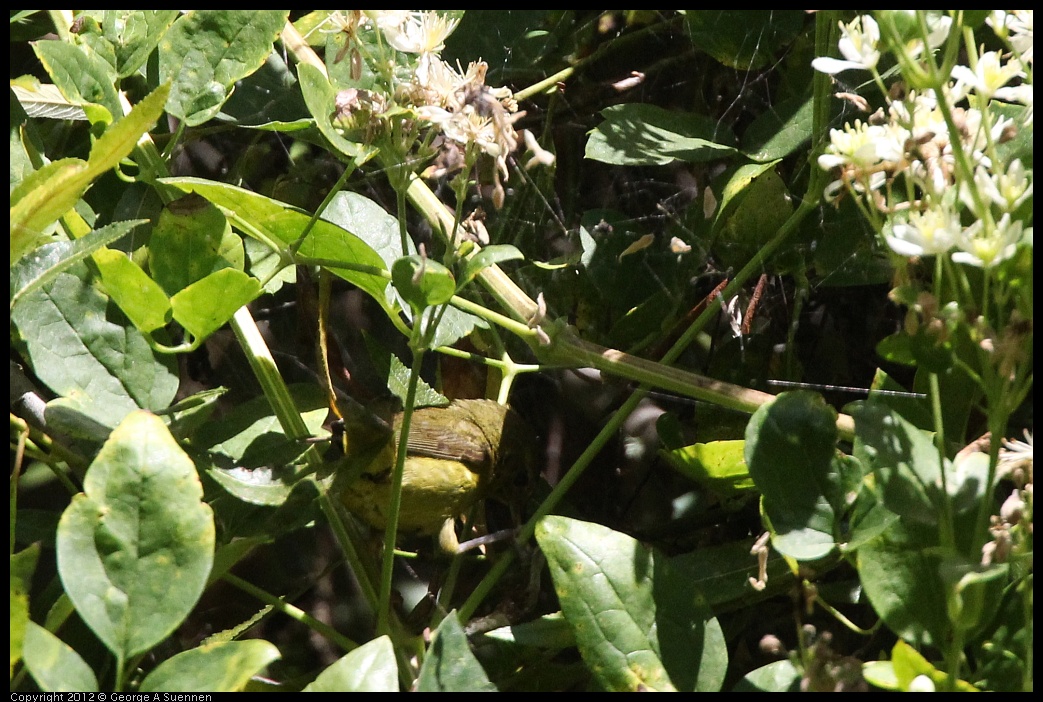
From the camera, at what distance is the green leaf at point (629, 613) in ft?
1.55

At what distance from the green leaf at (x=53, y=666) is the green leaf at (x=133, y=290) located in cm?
20

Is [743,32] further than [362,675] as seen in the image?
Yes

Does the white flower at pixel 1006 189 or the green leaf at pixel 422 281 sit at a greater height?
the white flower at pixel 1006 189

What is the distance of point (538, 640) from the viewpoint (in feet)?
1.87

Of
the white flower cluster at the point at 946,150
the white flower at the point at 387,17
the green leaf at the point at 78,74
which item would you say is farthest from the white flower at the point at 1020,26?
the green leaf at the point at 78,74

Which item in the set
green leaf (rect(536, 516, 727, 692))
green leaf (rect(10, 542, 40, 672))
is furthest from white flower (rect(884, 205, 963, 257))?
green leaf (rect(10, 542, 40, 672))

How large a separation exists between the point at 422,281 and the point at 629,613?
21 cm

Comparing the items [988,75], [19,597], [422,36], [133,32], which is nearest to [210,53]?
[133,32]

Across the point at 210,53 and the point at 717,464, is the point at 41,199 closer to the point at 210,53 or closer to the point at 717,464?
the point at 210,53

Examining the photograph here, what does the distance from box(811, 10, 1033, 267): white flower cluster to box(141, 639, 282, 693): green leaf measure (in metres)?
0.36

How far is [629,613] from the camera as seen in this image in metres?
0.48

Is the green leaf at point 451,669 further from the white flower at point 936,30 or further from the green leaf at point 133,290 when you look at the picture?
the white flower at point 936,30

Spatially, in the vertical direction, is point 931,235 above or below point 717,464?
above

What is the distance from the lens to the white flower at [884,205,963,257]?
0.41 m
